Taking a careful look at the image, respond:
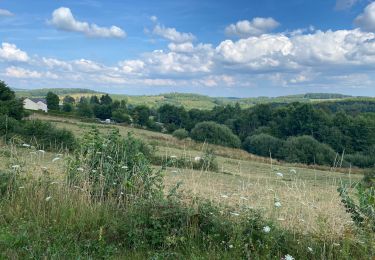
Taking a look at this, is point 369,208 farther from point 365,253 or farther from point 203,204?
point 203,204

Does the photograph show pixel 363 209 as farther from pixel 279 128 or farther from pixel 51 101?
pixel 51 101

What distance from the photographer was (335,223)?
18.0ft

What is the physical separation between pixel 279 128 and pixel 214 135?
2178cm

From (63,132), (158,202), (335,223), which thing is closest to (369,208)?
(335,223)

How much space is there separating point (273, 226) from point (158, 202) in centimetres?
165

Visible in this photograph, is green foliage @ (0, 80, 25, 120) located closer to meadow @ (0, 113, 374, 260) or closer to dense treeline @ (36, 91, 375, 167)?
meadow @ (0, 113, 374, 260)

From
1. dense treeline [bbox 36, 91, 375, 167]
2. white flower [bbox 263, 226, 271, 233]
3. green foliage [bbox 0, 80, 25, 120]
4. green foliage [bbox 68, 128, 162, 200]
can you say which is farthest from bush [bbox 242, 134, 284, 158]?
white flower [bbox 263, 226, 271, 233]

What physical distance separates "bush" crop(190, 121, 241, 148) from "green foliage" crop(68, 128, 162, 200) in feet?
225

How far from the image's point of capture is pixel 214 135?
77438mm

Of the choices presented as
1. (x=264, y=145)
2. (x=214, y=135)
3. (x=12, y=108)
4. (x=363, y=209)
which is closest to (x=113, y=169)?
(x=363, y=209)

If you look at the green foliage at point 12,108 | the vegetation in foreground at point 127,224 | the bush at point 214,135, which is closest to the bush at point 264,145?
the bush at point 214,135

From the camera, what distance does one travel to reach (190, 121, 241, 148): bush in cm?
7626

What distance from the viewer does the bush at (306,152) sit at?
221ft

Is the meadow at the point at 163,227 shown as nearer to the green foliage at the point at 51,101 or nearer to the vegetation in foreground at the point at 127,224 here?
the vegetation in foreground at the point at 127,224
